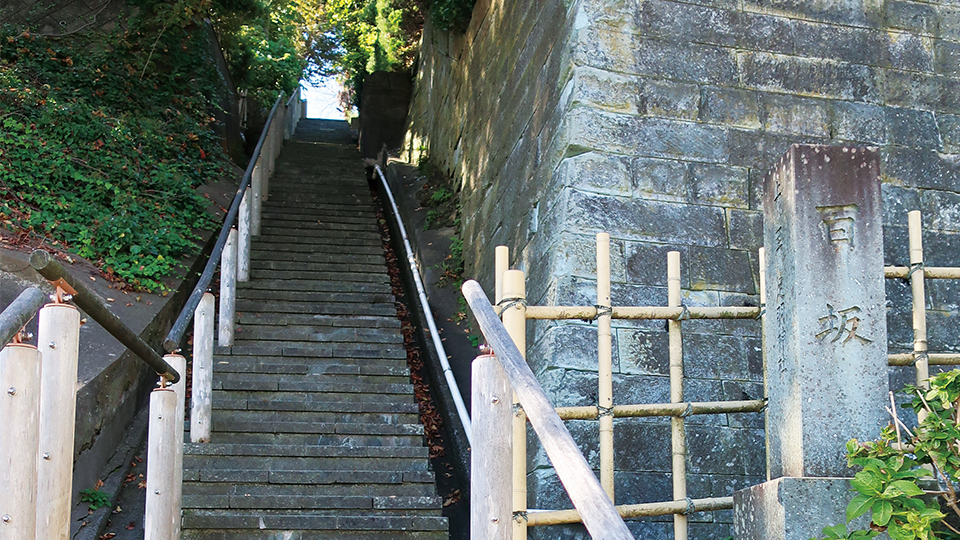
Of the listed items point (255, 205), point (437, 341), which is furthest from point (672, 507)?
point (255, 205)

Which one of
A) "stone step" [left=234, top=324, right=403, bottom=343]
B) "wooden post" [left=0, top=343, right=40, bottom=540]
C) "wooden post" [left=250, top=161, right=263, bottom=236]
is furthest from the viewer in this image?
"wooden post" [left=250, top=161, right=263, bottom=236]

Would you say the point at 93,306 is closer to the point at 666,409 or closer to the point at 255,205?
the point at 666,409

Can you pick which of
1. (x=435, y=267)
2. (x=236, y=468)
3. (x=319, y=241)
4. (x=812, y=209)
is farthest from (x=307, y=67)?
(x=812, y=209)

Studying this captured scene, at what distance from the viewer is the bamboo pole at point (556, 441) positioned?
1.72 metres

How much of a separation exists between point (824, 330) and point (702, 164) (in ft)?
7.97

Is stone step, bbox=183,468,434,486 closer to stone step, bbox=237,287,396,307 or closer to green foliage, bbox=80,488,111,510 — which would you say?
green foliage, bbox=80,488,111,510

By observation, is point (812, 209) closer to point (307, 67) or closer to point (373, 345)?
point (373, 345)

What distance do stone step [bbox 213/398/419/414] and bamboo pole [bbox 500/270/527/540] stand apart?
2.99m

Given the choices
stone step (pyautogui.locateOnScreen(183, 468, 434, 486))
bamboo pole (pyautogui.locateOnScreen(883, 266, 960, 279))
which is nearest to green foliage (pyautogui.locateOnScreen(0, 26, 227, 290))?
stone step (pyautogui.locateOnScreen(183, 468, 434, 486))

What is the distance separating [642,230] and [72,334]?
279 cm

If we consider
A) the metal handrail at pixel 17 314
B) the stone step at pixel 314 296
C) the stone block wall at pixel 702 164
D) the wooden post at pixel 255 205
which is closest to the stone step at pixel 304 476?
the stone block wall at pixel 702 164

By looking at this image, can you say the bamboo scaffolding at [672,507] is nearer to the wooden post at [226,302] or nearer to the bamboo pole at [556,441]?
the bamboo pole at [556,441]

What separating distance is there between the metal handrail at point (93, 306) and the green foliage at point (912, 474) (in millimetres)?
2184

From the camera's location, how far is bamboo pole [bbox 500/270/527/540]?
2842 millimetres
